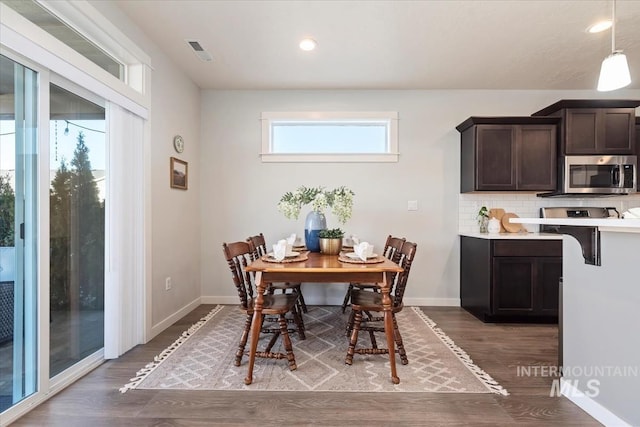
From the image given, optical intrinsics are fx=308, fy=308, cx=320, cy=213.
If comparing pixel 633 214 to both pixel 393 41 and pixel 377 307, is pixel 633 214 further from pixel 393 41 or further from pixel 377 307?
pixel 393 41

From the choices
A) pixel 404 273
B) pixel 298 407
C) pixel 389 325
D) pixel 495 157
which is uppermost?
pixel 495 157

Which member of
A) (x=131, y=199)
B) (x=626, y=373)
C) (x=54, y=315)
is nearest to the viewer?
(x=626, y=373)

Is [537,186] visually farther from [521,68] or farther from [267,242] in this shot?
[267,242]

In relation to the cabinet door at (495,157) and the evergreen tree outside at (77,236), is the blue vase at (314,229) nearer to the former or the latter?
the evergreen tree outside at (77,236)

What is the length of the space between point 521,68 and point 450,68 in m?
0.73

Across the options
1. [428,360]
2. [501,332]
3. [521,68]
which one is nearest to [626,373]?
[428,360]

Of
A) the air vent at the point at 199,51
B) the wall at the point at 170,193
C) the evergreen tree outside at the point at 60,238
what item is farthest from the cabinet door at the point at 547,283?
the evergreen tree outside at the point at 60,238

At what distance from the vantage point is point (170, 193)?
3.07 meters

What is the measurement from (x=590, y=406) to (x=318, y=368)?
1.57 meters

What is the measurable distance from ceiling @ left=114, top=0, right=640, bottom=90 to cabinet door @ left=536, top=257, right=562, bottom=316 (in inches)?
78.9

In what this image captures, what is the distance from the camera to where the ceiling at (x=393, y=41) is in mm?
2283

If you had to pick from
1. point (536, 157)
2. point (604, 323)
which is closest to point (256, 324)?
point (604, 323)

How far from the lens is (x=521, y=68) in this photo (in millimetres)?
3197

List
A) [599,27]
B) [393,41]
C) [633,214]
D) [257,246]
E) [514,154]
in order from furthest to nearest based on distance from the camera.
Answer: [514,154] < [257,246] < [393,41] < [599,27] < [633,214]
